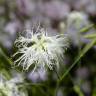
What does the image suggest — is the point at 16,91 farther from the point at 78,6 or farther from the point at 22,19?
the point at 78,6

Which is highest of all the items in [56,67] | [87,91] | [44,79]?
[56,67]

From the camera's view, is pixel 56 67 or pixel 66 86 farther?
pixel 66 86

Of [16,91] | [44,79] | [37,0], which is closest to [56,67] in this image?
[16,91]

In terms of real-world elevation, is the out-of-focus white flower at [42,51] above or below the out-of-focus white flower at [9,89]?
above

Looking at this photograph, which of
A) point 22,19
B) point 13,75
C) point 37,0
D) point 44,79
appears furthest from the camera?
point 37,0

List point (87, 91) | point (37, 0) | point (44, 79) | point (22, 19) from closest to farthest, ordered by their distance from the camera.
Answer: point (44, 79), point (87, 91), point (22, 19), point (37, 0)

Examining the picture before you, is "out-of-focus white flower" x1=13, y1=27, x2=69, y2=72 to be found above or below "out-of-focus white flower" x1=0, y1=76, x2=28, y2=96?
above

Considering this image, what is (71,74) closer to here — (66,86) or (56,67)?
(66,86)

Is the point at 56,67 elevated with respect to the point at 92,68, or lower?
elevated

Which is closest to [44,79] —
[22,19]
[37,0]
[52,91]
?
[52,91]
